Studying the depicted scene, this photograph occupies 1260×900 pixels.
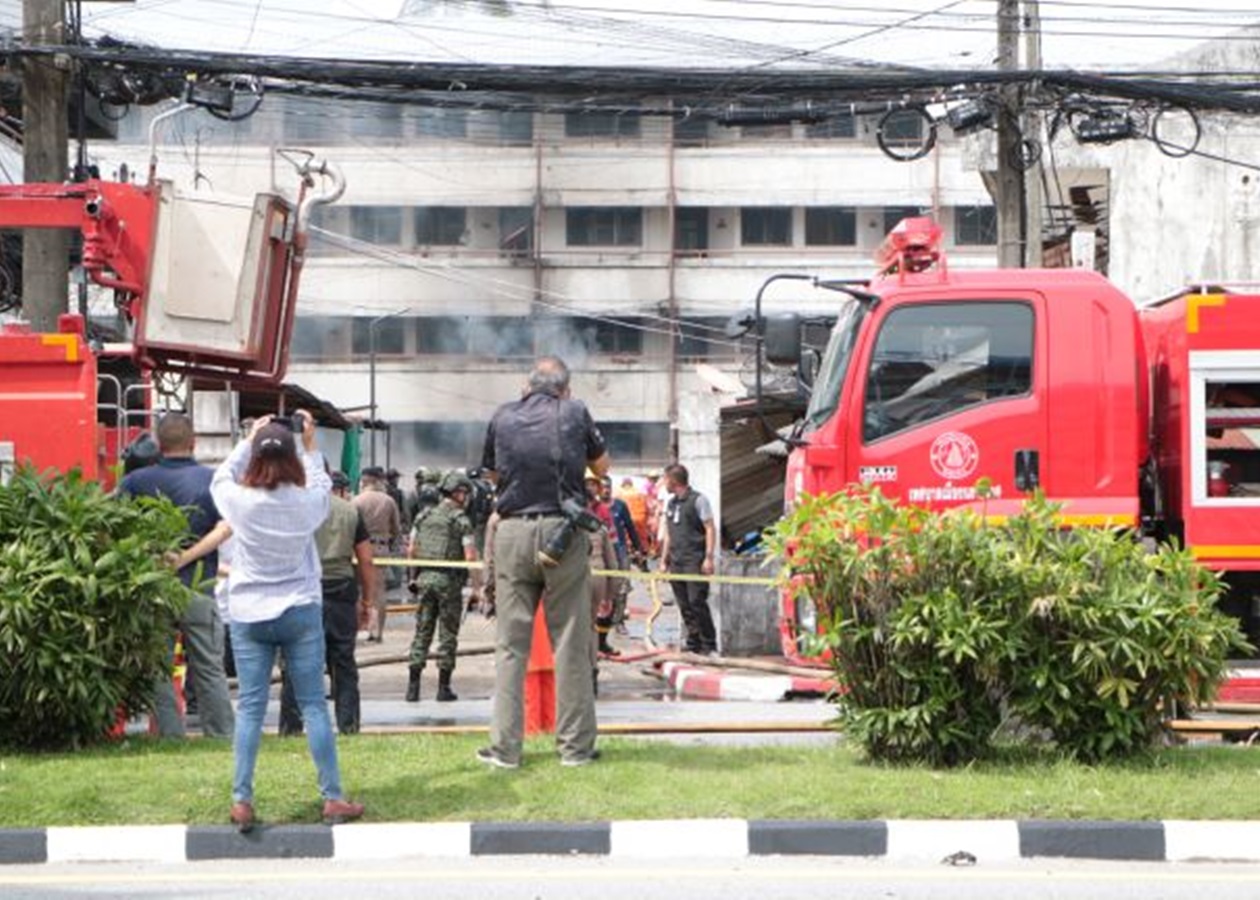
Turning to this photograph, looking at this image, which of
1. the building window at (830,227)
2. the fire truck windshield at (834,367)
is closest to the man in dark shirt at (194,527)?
the fire truck windshield at (834,367)

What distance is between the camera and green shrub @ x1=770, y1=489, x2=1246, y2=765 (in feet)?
29.3

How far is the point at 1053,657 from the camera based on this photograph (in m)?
9.01

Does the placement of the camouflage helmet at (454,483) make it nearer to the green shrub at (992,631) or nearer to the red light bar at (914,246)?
the red light bar at (914,246)

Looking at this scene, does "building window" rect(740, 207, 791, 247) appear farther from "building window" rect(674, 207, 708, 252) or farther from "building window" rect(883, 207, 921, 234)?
"building window" rect(883, 207, 921, 234)

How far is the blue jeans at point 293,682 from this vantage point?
26.9 ft

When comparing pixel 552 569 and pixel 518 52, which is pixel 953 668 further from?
pixel 518 52

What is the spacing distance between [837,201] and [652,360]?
6.48 m

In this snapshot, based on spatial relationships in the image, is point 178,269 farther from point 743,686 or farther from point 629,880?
point 629,880

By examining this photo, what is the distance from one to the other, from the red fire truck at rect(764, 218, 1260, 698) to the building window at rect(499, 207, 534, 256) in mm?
39599

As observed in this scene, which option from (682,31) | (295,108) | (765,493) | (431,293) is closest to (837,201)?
(431,293)

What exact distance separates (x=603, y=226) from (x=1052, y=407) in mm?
40753

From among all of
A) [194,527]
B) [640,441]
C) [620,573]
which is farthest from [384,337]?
[194,527]

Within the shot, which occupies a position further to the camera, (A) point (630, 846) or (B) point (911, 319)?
(B) point (911, 319)

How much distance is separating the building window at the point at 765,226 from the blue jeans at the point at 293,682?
151 feet
